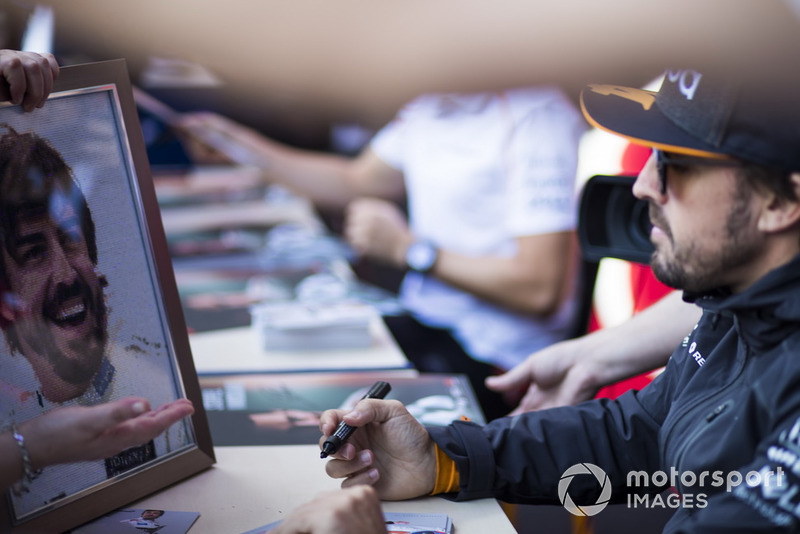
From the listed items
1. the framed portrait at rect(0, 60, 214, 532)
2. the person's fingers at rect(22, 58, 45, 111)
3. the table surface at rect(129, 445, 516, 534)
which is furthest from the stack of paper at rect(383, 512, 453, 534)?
the person's fingers at rect(22, 58, 45, 111)

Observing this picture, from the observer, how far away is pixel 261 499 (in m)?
0.98

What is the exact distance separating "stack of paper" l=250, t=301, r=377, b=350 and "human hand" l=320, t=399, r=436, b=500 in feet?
2.18

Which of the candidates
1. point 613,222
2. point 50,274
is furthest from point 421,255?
point 50,274

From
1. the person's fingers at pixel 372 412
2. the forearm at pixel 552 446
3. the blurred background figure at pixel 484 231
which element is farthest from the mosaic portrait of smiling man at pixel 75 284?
the blurred background figure at pixel 484 231

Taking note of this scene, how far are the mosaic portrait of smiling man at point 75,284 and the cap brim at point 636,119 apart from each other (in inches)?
23.8

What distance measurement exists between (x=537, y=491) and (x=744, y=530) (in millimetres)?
384

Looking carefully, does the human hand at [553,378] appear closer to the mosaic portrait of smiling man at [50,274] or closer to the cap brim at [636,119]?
the cap brim at [636,119]

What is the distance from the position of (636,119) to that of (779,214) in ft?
0.61

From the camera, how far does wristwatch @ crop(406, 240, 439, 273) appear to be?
218cm

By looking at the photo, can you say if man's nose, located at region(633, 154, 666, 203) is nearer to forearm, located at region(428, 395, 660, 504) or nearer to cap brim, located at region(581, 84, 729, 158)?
cap brim, located at region(581, 84, 729, 158)

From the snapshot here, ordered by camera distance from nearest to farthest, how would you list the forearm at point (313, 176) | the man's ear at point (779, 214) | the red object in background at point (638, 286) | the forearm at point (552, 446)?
the man's ear at point (779, 214)
the forearm at point (552, 446)
the red object in background at point (638, 286)
the forearm at point (313, 176)

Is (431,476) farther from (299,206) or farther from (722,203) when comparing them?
(299,206)

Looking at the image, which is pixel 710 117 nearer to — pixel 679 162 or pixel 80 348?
pixel 679 162

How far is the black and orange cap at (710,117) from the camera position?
0.68 metres
